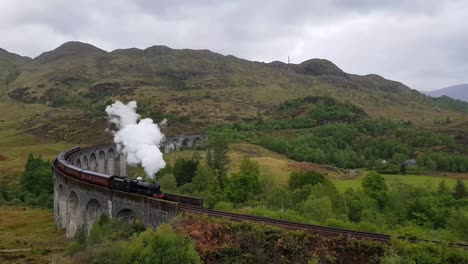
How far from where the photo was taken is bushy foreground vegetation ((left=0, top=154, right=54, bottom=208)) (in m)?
68.7

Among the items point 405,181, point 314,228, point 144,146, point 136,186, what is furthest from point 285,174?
point 314,228

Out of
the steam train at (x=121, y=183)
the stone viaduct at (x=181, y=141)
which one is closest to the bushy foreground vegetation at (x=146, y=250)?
the steam train at (x=121, y=183)

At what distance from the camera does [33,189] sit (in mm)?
73688

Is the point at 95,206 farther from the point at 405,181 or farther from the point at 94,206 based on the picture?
the point at 405,181

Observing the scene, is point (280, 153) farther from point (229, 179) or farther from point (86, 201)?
point (86, 201)

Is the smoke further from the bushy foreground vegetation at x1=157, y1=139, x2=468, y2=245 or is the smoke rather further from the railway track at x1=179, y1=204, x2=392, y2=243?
the railway track at x1=179, y1=204, x2=392, y2=243

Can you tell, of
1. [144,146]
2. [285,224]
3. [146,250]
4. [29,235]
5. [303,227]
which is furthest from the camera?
[29,235]

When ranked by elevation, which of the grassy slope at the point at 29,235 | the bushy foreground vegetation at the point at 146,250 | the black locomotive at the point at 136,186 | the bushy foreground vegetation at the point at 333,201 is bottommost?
the grassy slope at the point at 29,235

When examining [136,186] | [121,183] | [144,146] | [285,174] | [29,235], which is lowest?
[29,235]

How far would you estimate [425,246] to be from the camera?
2617 centimetres

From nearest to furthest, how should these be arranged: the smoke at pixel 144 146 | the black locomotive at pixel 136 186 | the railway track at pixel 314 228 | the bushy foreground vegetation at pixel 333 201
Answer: the railway track at pixel 314 228
the black locomotive at pixel 136 186
the bushy foreground vegetation at pixel 333 201
the smoke at pixel 144 146

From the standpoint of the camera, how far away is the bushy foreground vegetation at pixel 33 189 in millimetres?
68706

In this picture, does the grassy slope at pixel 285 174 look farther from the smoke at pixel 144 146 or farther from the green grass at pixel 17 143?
the green grass at pixel 17 143

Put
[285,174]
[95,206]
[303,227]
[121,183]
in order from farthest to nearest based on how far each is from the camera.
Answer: [285,174] < [95,206] < [121,183] < [303,227]
